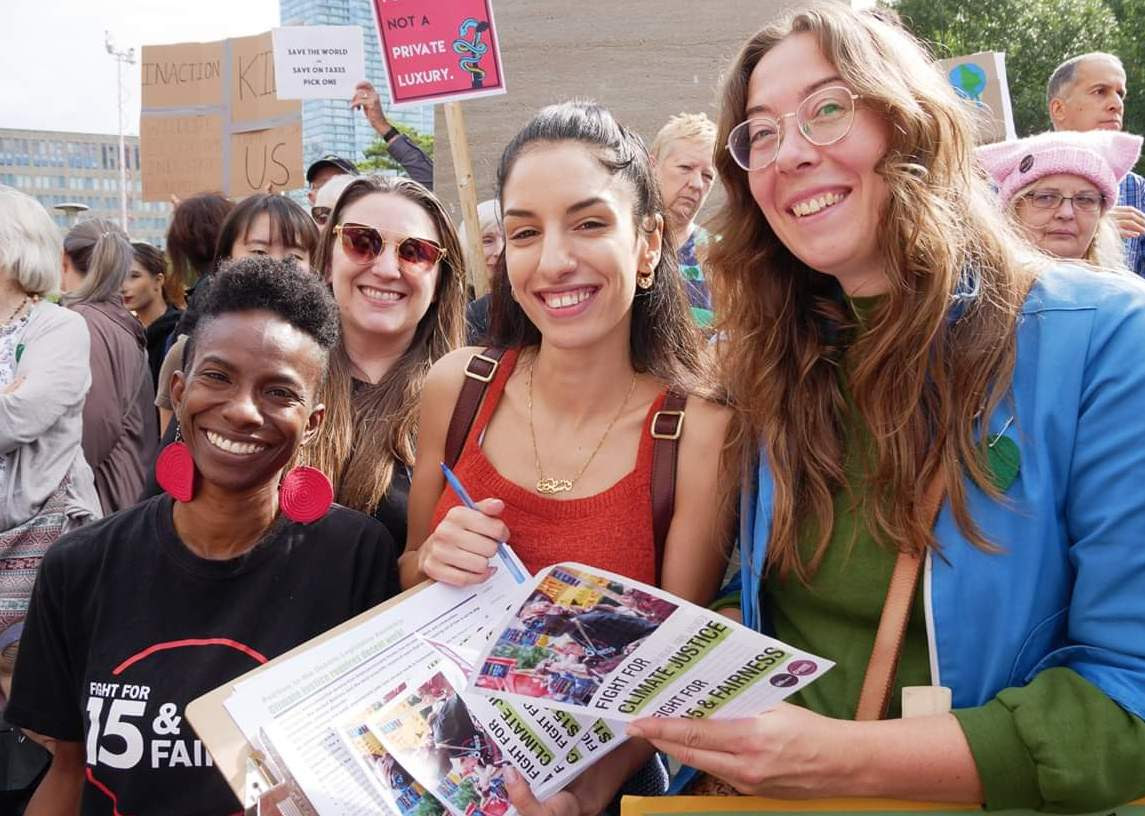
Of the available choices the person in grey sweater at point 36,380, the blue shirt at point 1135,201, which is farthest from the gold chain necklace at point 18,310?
the blue shirt at point 1135,201

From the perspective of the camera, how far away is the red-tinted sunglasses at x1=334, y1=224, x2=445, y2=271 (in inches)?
116

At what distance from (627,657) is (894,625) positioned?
504 mm

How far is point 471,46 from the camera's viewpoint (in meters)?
4.81

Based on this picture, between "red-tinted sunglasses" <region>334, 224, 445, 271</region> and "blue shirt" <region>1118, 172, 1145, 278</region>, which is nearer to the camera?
"red-tinted sunglasses" <region>334, 224, 445, 271</region>

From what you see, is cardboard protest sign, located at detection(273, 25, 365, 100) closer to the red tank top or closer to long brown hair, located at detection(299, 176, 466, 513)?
long brown hair, located at detection(299, 176, 466, 513)

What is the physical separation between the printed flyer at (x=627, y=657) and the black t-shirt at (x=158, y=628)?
0.69 metres

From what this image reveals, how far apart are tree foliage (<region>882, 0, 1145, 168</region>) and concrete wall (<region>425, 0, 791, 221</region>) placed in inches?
724

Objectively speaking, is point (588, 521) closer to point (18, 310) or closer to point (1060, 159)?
point (1060, 159)

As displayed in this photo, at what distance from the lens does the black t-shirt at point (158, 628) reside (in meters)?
1.92

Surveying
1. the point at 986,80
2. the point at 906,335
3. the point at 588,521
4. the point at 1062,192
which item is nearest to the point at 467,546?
the point at 588,521

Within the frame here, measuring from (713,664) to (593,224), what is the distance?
3.73 ft

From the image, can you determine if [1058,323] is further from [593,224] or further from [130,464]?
[130,464]

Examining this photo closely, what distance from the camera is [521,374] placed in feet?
8.13

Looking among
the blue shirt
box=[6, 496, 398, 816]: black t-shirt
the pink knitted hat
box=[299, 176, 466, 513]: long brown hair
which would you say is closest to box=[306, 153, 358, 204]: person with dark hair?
box=[299, 176, 466, 513]: long brown hair
